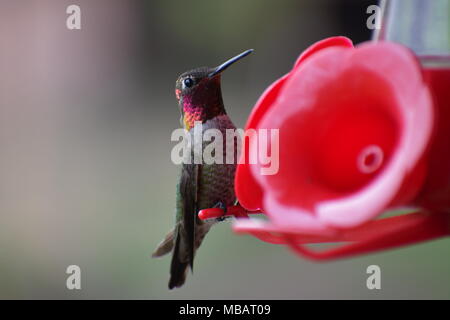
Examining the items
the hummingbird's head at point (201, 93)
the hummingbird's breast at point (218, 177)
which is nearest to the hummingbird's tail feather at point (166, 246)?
the hummingbird's breast at point (218, 177)

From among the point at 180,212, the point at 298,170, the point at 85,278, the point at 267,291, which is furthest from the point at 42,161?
the point at 298,170

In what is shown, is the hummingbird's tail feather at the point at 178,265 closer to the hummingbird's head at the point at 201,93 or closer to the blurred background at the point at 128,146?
the hummingbird's head at the point at 201,93

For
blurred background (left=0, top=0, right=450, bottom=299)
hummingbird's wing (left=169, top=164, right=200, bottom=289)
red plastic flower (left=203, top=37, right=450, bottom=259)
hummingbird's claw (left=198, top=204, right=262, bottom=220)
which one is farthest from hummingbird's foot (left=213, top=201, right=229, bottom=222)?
blurred background (left=0, top=0, right=450, bottom=299)

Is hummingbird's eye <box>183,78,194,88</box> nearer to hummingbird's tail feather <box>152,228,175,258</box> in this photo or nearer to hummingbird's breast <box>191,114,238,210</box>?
hummingbird's breast <box>191,114,238,210</box>

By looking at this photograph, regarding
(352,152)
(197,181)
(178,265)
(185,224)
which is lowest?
(178,265)

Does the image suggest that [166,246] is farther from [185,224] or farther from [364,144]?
[364,144]

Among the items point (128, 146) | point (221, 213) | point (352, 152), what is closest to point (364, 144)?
point (352, 152)
